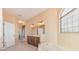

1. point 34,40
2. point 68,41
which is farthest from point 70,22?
point 34,40

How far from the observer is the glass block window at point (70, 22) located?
1923 mm

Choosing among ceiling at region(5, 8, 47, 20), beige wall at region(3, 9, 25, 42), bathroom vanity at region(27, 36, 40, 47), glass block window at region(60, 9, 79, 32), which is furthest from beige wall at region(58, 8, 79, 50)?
beige wall at region(3, 9, 25, 42)

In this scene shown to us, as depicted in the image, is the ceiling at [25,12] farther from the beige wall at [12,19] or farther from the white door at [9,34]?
the white door at [9,34]

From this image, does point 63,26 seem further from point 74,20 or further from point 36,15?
point 36,15

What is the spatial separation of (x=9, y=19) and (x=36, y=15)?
55cm

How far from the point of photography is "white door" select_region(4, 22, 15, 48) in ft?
6.81

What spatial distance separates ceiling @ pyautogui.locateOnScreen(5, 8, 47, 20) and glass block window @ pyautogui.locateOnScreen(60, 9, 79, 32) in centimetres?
47

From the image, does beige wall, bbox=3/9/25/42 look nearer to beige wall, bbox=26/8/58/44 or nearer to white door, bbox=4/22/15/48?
white door, bbox=4/22/15/48

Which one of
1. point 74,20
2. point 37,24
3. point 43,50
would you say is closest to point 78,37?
point 74,20

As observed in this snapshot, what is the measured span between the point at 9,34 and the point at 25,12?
0.55 m

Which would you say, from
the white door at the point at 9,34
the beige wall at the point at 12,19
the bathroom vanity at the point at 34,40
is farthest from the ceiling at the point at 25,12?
the bathroom vanity at the point at 34,40

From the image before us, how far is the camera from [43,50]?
2074 mm

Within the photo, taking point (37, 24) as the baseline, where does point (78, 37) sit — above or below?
below
